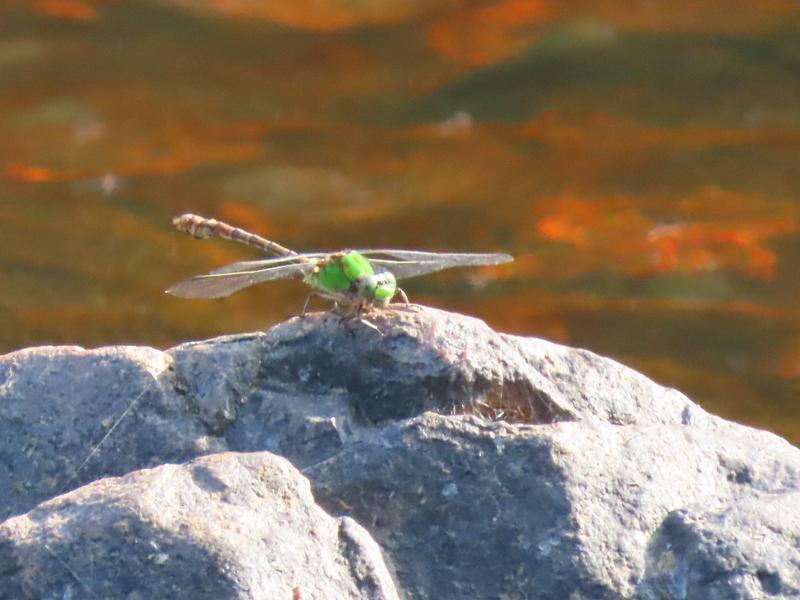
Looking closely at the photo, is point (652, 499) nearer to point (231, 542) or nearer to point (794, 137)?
point (231, 542)

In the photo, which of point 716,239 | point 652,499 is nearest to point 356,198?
point 716,239

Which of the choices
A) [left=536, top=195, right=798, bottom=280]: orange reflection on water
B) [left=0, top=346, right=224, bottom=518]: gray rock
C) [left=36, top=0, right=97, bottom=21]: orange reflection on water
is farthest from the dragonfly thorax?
[left=36, top=0, right=97, bottom=21]: orange reflection on water

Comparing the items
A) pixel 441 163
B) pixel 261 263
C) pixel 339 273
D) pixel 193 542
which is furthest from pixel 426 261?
pixel 441 163

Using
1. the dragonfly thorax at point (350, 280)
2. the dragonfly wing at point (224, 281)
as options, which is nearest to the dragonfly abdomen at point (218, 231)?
the dragonfly wing at point (224, 281)

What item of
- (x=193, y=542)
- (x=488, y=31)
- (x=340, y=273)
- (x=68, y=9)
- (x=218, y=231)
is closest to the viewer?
A: (x=193, y=542)

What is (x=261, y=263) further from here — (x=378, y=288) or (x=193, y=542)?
(x=193, y=542)

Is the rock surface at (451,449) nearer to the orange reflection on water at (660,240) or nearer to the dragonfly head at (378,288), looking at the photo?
the dragonfly head at (378,288)

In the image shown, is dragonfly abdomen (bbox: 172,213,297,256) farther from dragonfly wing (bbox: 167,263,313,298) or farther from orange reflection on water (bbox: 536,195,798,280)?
orange reflection on water (bbox: 536,195,798,280)
